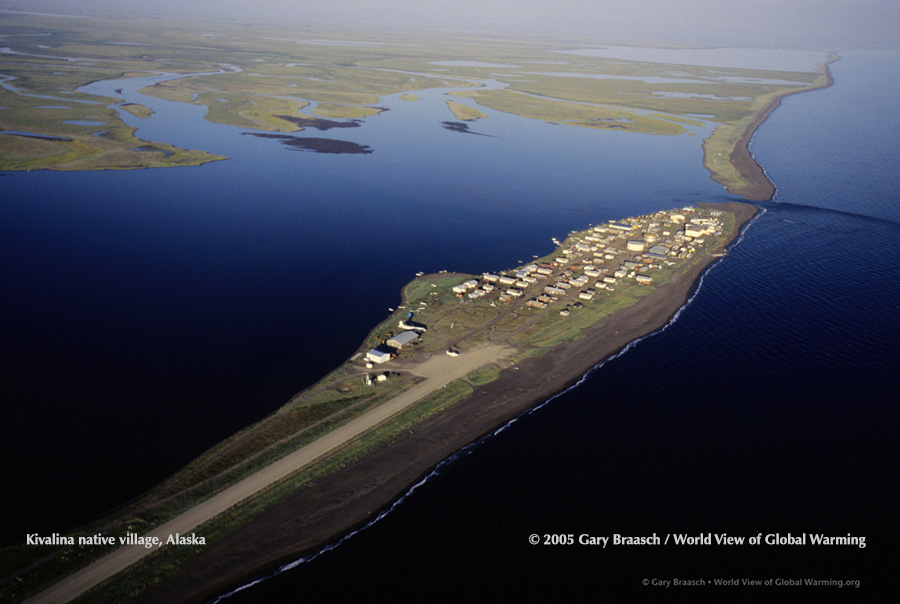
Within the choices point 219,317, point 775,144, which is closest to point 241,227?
point 219,317

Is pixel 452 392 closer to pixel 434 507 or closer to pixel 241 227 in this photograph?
pixel 434 507

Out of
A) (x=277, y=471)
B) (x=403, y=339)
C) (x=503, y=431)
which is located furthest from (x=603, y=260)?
(x=277, y=471)

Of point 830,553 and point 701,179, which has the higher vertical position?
point 701,179

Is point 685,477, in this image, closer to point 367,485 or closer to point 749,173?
point 367,485

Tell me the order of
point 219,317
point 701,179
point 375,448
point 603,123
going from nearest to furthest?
1. point 375,448
2. point 219,317
3. point 701,179
4. point 603,123

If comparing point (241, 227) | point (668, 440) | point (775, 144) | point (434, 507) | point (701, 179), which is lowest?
point (434, 507)

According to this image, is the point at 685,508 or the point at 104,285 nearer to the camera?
the point at 685,508

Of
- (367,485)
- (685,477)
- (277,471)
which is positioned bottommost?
(367,485)
